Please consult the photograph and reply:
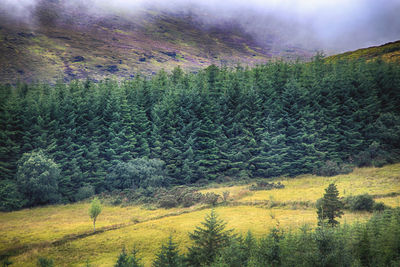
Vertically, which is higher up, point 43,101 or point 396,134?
point 43,101

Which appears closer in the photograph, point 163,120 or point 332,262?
point 332,262

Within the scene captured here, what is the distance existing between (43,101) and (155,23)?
496 feet

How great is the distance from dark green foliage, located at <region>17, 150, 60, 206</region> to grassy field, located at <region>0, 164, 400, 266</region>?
176 centimetres

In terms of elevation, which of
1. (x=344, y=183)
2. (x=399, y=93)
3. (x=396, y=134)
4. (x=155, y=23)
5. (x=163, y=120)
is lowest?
(x=344, y=183)

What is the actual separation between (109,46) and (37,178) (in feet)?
368

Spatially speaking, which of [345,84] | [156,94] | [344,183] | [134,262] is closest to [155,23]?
[156,94]

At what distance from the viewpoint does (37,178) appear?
3594cm

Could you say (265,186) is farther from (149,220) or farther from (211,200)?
(149,220)

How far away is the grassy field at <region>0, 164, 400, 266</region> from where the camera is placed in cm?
2258

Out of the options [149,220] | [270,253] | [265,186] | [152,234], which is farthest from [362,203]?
[149,220]

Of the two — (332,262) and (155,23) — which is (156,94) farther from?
(155,23)

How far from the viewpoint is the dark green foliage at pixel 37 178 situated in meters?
36.0

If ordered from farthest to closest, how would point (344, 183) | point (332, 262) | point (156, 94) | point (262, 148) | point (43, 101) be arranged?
point (156, 94) < point (262, 148) < point (43, 101) < point (344, 183) < point (332, 262)

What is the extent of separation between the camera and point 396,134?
1743 inches
